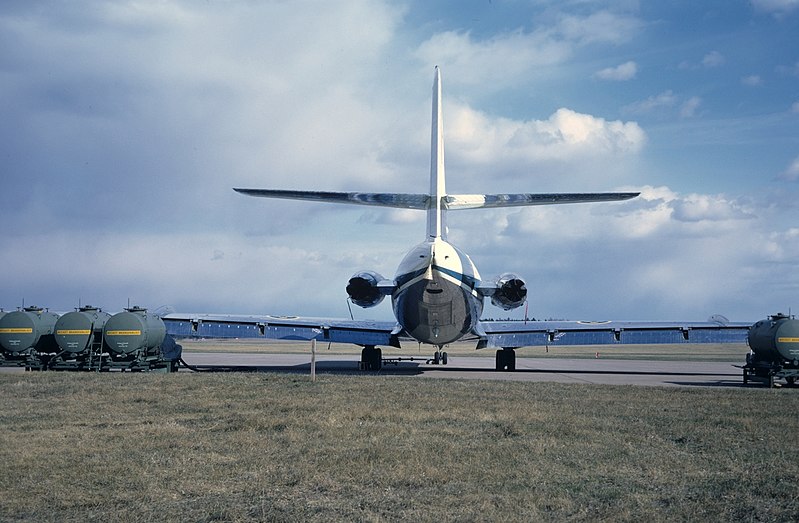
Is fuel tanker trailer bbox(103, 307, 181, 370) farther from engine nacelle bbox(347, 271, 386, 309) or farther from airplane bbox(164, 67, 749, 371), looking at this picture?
engine nacelle bbox(347, 271, 386, 309)

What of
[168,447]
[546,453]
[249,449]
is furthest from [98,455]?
[546,453]

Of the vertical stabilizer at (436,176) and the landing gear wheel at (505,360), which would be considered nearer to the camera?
the vertical stabilizer at (436,176)

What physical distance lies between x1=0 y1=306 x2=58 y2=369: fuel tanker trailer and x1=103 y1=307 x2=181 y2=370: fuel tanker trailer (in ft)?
9.44

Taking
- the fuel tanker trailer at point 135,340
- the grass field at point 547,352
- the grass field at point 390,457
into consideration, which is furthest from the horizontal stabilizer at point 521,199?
the grass field at point 547,352

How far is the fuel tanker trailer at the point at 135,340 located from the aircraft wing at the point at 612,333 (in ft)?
44.8

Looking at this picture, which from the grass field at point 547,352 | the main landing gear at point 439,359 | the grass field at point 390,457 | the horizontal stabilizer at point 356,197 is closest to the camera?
the grass field at point 390,457

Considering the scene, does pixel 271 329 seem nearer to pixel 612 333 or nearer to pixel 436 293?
pixel 436 293

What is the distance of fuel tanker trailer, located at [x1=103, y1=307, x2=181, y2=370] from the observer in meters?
26.2

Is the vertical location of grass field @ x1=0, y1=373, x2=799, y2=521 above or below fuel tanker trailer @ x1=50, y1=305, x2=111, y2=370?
below

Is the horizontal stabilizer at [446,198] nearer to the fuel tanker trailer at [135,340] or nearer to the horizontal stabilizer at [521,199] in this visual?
the horizontal stabilizer at [521,199]

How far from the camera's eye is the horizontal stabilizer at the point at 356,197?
22922mm

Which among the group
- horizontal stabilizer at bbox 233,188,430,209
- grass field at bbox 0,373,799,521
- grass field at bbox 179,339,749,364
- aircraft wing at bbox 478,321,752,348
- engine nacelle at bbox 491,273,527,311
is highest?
horizontal stabilizer at bbox 233,188,430,209

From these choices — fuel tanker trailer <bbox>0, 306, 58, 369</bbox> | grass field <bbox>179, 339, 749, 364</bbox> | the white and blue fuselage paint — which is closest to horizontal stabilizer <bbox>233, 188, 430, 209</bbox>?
the white and blue fuselage paint

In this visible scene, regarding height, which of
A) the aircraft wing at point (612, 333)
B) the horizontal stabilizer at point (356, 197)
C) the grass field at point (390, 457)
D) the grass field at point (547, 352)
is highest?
the horizontal stabilizer at point (356, 197)
